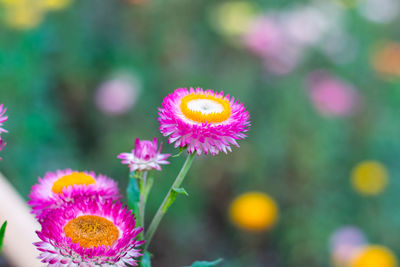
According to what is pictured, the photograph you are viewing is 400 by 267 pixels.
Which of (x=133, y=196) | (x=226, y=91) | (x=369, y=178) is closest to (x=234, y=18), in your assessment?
(x=226, y=91)

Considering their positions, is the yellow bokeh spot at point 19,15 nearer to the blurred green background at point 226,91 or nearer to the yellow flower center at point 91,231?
the blurred green background at point 226,91

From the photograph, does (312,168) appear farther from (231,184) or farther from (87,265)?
(87,265)

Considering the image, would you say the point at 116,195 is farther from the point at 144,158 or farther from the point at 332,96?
the point at 332,96

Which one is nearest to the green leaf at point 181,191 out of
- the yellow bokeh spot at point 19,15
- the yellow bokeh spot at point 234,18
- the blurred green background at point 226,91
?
the blurred green background at point 226,91

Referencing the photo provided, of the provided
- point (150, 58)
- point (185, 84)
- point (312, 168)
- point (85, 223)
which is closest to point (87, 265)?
point (85, 223)

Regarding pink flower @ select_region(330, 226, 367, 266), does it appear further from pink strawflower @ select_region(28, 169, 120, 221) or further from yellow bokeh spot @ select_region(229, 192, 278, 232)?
pink strawflower @ select_region(28, 169, 120, 221)

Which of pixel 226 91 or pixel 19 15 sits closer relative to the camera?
pixel 19 15
